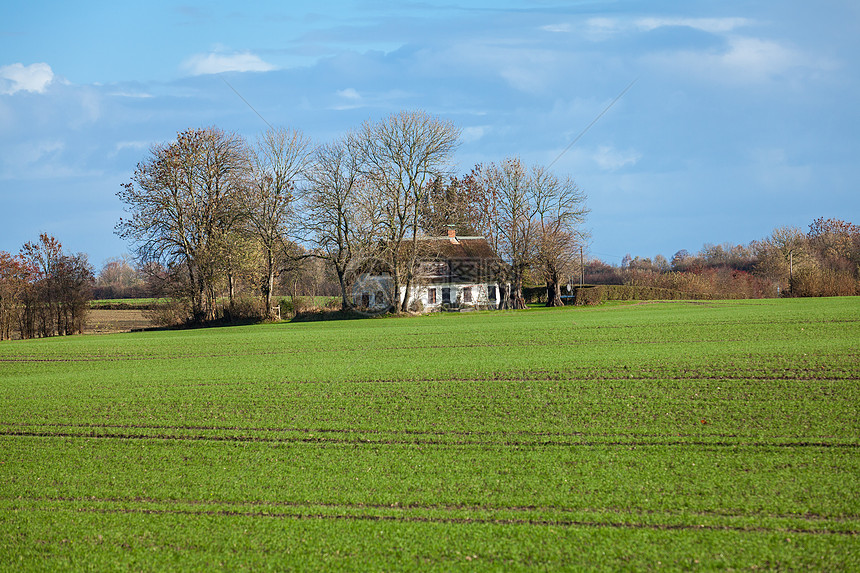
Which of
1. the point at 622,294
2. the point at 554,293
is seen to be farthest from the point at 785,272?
the point at 554,293

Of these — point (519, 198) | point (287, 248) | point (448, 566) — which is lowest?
point (448, 566)

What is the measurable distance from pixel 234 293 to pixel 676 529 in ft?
147

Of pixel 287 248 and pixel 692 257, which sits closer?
pixel 287 248

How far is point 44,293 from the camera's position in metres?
39.9

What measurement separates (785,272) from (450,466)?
63655 mm

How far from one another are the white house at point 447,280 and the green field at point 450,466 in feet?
104

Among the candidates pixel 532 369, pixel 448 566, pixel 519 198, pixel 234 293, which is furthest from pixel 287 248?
pixel 448 566

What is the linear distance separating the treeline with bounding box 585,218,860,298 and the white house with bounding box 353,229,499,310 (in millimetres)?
16219

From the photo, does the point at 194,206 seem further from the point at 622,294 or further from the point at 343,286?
the point at 622,294

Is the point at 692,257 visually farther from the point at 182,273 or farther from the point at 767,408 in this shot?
the point at 767,408

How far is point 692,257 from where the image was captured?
114m

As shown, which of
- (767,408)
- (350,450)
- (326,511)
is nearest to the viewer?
(326,511)

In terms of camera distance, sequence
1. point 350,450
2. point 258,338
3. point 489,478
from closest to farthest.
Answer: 1. point 489,478
2. point 350,450
3. point 258,338

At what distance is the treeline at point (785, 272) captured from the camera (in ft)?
143
